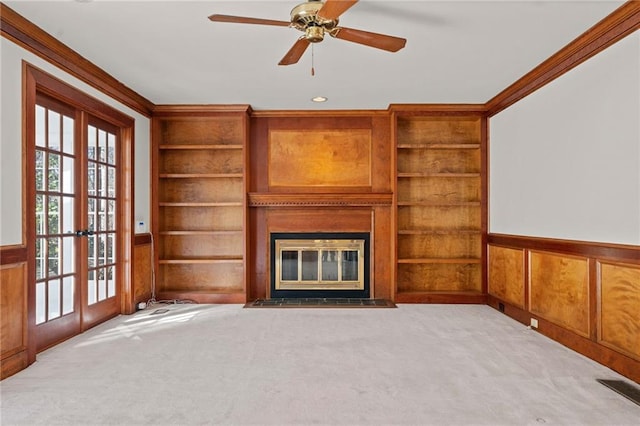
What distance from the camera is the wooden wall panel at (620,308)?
2621 mm

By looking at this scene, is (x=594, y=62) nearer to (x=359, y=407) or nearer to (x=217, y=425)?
(x=359, y=407)

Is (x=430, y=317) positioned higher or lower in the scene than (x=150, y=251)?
lower

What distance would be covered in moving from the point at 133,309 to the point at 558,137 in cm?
485

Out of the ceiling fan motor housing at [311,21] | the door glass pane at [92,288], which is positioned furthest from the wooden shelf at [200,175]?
the ceiling fan motor housing at [311,21]

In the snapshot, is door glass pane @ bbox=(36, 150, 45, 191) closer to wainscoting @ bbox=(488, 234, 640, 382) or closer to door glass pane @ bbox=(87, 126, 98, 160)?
door glass pane @ bbox=(87, 126, 98, 160)

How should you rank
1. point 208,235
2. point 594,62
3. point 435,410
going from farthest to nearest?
point 208,235 < point 594,62 < point 435,410

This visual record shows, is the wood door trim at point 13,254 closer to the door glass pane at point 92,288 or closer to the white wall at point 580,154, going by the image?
the door glass pane at point 92,288

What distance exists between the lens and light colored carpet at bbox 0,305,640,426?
217 centimetres

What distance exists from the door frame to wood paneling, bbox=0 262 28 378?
0.17 feet

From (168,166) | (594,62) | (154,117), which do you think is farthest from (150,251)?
(594,62)

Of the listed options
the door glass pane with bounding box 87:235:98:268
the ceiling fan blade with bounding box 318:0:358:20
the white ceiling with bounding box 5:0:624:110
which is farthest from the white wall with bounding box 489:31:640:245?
the door glass pane with bounding box 87:235:98:268

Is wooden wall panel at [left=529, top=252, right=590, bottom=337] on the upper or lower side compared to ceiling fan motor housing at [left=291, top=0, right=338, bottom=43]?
lower

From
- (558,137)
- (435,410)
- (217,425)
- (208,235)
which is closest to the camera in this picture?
(217,425)

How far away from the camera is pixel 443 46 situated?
3.17m
